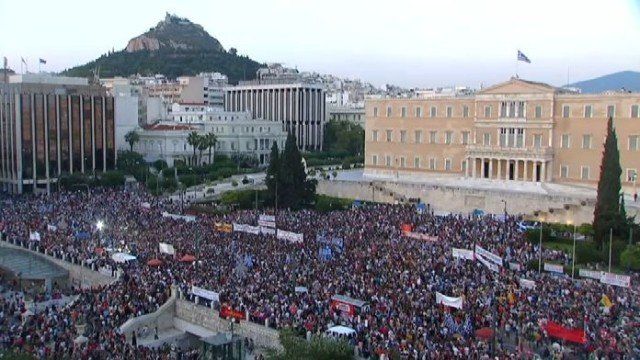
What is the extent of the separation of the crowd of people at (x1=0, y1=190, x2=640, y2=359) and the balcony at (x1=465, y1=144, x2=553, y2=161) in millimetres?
14363

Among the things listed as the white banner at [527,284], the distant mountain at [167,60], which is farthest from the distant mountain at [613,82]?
the distant mountain at [167,60]

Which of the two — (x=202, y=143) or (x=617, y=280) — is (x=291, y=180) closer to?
(x=617, y=280)

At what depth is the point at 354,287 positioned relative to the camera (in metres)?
25.7

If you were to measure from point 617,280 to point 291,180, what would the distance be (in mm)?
27364

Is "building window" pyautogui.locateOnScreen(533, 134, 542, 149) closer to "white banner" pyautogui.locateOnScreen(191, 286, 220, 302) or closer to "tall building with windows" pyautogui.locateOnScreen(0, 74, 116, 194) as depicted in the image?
"white banner" pyautogui.locateOnScreen(191, 286, 220, 302)

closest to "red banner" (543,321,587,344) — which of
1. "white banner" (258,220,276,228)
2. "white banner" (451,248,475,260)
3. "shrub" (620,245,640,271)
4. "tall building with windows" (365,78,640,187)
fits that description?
"white banner" (451,248,475,260)

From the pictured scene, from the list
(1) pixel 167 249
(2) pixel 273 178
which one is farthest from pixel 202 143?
(1) pixel 167 249

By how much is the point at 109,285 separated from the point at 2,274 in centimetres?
994

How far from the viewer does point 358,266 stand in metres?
29.3

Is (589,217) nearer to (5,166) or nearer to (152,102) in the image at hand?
(5,166)

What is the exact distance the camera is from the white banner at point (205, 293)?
26.7 m

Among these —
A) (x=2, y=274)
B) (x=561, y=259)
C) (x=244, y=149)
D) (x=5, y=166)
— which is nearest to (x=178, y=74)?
(x=244, y=149)

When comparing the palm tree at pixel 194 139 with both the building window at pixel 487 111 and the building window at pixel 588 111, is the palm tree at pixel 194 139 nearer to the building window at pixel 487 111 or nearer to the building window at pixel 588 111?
the building window at pixel 487 111

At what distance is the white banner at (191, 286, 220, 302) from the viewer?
87.6 ft
